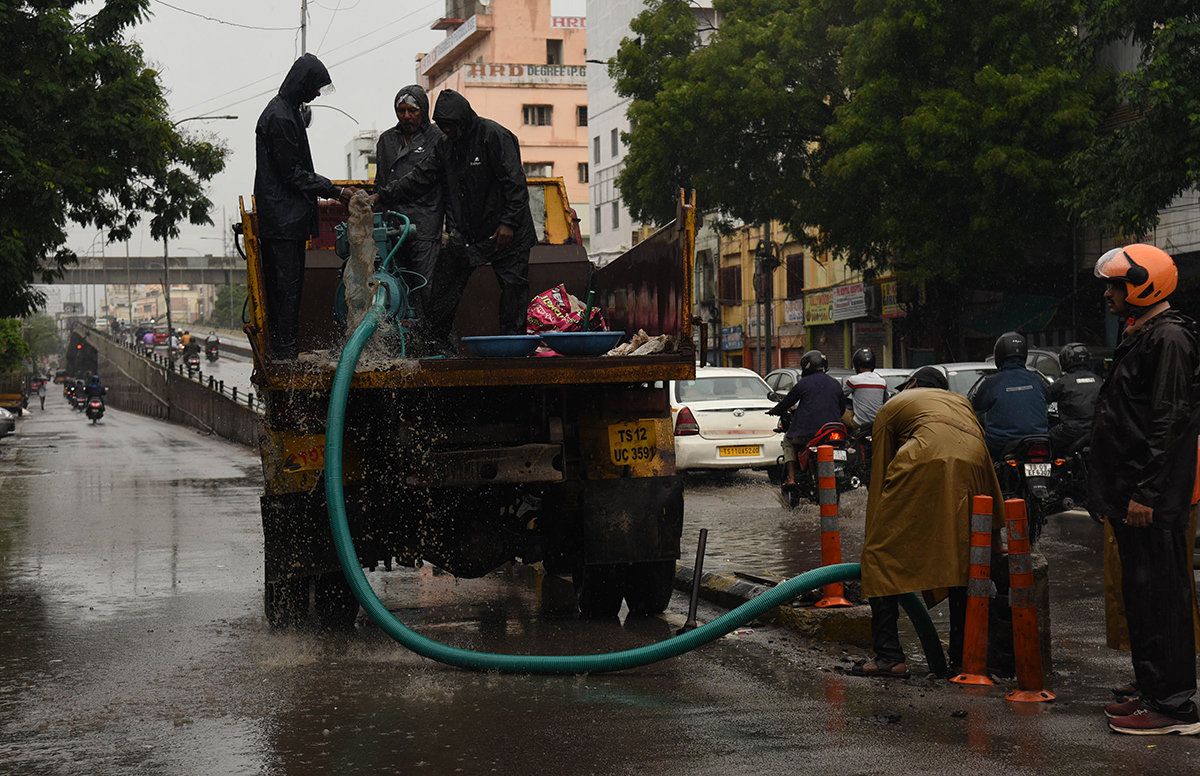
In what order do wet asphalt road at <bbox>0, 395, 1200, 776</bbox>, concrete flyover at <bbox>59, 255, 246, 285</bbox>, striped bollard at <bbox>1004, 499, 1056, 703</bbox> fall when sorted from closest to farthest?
wet asphalt road at <bbox>0, 395, 1200, 776</bbox> < striped bollard at <bbox>1004, 499, 1056, 703</bbox> < concrete flyover at <bbox>59, 255, 246, 285</bbox>

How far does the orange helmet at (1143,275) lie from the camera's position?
17.2 feet

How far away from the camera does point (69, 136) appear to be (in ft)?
64.6

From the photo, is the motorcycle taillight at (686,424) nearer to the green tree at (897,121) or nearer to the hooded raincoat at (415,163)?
the hooded raincoat at (415,163)

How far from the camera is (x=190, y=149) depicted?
76.5ft

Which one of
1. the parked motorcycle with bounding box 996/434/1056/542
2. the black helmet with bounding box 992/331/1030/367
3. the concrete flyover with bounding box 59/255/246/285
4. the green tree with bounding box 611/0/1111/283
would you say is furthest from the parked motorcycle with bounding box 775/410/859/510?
the concrete flyover with bounding box 59/255/246/285

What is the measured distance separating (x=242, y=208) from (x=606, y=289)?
2544 mm

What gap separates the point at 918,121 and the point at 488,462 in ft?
67.6

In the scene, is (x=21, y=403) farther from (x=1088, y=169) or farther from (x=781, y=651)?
(x=781, y=651)

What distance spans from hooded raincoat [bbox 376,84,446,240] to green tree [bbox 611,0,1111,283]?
17042 mm

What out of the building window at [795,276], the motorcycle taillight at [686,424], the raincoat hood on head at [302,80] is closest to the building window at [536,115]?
the building window at [795,276]

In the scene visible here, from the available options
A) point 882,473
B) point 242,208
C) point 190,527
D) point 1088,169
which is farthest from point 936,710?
point 1088,169

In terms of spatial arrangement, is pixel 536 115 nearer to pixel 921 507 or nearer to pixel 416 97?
pixel 416 97

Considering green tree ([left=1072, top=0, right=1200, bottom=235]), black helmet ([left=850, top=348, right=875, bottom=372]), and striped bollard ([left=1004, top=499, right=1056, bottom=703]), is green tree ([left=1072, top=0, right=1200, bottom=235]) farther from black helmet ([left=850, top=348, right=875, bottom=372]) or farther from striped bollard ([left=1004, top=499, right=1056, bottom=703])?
striped bollard ([left=1004, top=499, right=1056, bottom=703])

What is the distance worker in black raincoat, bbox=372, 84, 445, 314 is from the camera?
7.73 m
